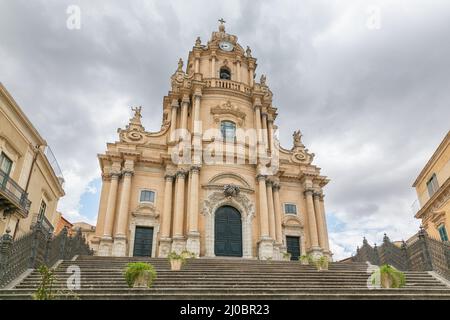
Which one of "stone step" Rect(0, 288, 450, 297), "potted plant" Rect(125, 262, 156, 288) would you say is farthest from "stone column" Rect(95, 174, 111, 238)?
"potted plant" Rect(125, 262, 156, 288)

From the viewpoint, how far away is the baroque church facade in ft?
67.2

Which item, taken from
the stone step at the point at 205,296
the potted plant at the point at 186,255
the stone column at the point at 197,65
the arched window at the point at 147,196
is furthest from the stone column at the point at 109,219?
the stone column at the point at 197,65

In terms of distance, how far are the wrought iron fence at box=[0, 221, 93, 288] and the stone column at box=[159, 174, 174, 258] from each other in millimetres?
5484

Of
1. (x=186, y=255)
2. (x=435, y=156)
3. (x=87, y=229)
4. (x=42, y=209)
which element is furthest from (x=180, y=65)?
(x=87, y=229)

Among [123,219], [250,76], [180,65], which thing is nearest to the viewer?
[123,219]

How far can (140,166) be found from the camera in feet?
74.2

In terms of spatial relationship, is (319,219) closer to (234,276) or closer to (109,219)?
(234,276)

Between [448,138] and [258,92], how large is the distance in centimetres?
1373

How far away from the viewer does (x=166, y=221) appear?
68.0 feet

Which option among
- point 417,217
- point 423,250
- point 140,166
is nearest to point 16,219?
point 140,166

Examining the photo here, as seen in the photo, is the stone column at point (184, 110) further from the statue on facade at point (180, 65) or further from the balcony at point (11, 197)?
the balcony at point (11, 197)

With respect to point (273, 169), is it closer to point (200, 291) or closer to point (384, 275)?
point (384, 275)

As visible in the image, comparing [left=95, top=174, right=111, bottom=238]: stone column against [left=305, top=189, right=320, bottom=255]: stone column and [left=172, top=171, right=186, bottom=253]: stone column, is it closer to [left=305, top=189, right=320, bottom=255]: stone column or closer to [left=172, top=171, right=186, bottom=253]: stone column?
[left=172, top=171, right=186, bottom=253]: stone column

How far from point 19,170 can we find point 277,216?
1587cm
